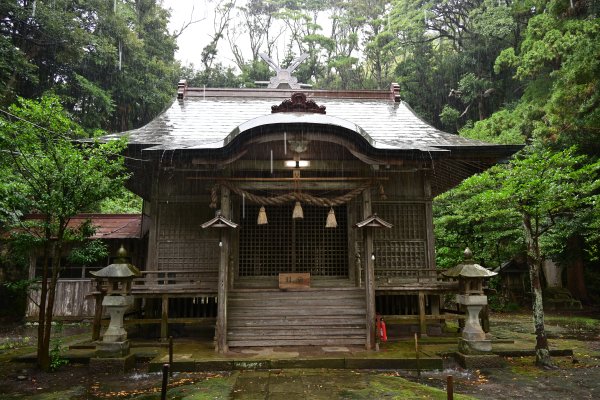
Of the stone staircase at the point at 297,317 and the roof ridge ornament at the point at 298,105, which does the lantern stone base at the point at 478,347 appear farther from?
the roof ridge ornament at the point at 298,105

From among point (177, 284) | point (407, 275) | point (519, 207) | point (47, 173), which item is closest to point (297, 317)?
point (177, 284)

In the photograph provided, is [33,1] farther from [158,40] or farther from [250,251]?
[250,251]

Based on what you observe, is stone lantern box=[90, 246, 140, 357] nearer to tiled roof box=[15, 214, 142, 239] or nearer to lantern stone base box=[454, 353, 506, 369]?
tiled roof box=[15, 214, 142, 239]

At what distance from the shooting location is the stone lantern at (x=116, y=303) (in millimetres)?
8703

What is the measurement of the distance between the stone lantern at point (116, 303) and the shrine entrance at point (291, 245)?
149 inches

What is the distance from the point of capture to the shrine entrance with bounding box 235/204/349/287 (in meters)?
12.7

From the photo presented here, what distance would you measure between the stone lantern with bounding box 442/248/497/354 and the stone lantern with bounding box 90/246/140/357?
750 centimetres

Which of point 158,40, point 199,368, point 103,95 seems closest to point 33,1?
point 103,95

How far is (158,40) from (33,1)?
11962mm

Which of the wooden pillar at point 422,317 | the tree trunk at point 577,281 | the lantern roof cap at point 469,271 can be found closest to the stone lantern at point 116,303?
the wooden pillar at point 422,317

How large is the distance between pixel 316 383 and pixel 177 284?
513cm

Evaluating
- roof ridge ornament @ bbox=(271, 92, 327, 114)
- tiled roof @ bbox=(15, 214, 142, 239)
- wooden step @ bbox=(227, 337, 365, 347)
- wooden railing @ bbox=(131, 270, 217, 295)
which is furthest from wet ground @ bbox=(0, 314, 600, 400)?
tiled roof @ bbox=(15, 214, 142, 239)

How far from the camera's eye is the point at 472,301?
9188 millimetres

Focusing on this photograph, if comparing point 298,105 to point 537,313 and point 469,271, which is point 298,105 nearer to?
point 469,271
